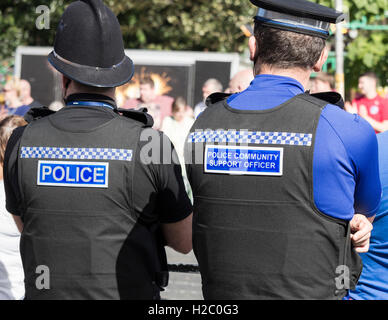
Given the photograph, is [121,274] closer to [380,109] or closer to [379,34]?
[380,109]

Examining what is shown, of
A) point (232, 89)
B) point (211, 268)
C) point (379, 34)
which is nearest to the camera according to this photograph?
point (211, 268)

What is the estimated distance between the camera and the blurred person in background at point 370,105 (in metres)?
9.30

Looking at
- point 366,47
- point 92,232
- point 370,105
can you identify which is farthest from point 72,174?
point 366,47

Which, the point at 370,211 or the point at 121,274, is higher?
the point at 370,211

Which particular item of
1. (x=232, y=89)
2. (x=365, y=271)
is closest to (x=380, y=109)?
(x=232, y=89)

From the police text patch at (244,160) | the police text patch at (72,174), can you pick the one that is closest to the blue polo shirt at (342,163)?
the police text patch at (244,160)

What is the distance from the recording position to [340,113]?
2.56 metres

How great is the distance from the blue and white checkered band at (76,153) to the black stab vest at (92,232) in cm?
1

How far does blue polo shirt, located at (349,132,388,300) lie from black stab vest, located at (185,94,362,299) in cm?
68

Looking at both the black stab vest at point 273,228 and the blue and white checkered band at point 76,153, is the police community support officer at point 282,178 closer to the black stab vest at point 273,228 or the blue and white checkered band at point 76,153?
the black stab vest at point 273,228

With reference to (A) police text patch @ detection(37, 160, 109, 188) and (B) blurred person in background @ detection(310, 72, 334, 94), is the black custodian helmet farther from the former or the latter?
(B) blurred person in background @ detection(310, 72, 334, 94)

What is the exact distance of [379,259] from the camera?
3328 millimetres

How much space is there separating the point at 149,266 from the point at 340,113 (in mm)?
983

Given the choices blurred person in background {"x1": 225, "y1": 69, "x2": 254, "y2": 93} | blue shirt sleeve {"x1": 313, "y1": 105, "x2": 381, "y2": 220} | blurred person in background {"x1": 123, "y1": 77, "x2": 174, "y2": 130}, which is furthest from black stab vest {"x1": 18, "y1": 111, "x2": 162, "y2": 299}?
blurred person in background {"x1": 123, "y1": 77, "x2": 174, "y2": 130}
